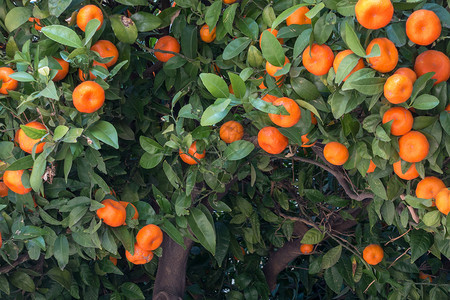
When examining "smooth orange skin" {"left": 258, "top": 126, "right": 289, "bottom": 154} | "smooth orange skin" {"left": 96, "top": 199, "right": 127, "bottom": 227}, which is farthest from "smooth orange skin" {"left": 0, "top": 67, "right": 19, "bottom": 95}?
"smooth orange skin" {"left": 258, "top": 126, "right": 289, "bottom": 154}

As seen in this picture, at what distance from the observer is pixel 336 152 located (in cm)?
109

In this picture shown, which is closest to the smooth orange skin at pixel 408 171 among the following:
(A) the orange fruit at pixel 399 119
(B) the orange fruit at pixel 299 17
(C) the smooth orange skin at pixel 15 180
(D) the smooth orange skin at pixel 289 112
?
(A) the orange fruit at pixel 399 119

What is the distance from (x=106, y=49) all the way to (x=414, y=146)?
67 cm

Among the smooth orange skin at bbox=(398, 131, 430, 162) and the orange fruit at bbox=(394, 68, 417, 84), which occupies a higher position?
the orange fruit at bbox=(394, 68, 417, 84)

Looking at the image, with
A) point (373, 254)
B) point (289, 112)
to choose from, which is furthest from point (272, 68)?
point (373, 254)

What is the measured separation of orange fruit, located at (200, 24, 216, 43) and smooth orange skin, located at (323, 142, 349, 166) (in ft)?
1.30

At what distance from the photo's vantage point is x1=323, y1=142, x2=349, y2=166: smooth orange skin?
1088mm

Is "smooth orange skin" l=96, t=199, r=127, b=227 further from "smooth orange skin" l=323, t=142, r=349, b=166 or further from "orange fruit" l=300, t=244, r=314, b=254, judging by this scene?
"orange fruit" l=300, t=244, r=314, b=254

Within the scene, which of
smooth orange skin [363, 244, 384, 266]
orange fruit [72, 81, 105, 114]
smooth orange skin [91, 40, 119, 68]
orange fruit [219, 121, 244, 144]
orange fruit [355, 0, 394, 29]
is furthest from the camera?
smooth orange skin [363, 244, 384, 266]

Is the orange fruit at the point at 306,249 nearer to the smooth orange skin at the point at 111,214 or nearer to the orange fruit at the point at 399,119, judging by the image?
the smooth orange skin at the point at 111,214

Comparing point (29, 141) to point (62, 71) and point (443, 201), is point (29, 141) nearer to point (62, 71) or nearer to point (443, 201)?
point (62, 71)

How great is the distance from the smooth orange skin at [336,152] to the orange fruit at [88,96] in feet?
1.59

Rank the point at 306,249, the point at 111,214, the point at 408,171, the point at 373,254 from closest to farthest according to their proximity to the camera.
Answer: the point at 408,171
the point at 111,214
the point at 373,254
the point at 306,249

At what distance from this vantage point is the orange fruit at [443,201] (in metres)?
1.01
